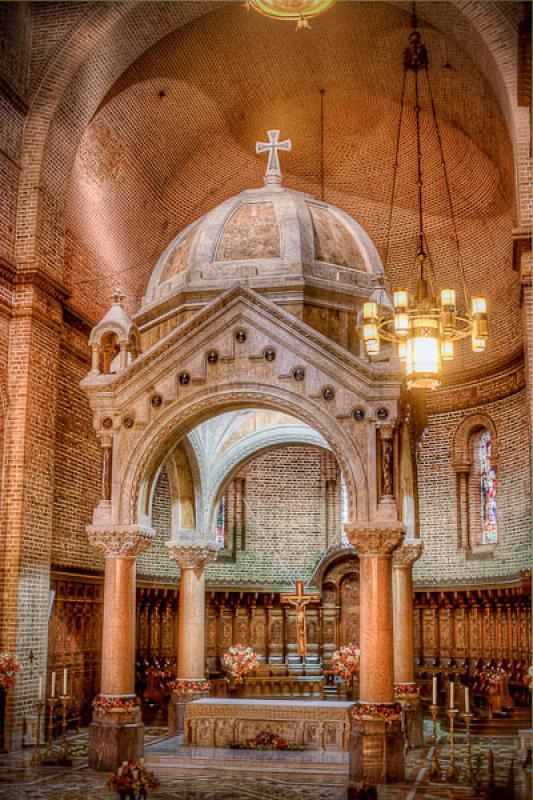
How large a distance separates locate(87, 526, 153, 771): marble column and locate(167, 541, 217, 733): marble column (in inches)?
108

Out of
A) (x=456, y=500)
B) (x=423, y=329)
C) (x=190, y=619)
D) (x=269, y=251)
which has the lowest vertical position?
(x=190, y=619)

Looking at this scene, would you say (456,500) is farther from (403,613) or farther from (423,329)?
(423,329)

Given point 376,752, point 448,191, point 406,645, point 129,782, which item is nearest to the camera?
point 129,782

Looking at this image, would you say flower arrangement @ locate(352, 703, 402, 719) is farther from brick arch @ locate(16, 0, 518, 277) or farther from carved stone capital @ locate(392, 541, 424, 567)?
brick arch @ locate(16, 0, 518, 277)

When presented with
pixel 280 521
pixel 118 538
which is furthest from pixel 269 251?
pixel 280 521

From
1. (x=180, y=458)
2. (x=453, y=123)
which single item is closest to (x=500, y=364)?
(x=453, y=123)

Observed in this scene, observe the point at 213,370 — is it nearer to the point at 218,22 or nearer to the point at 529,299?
the point at 529,299

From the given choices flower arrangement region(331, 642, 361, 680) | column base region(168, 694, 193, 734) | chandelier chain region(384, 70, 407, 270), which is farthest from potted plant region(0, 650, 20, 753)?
chandelier chain region(384, 70, 407, 270)

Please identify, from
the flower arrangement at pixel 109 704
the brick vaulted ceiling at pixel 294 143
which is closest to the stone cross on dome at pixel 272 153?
the brick vaulted ceiling at pixel 294 143

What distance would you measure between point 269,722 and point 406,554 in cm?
417

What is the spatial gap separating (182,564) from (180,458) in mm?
2040

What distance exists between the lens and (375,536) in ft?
49.0

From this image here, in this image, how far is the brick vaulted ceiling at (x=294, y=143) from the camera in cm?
2200

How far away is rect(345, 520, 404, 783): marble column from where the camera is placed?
14281mm
